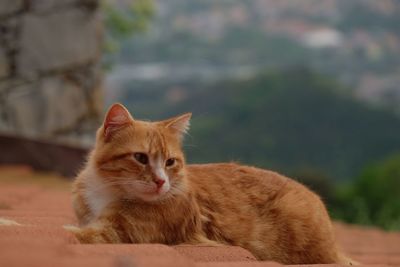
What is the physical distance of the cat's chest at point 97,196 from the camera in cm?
281

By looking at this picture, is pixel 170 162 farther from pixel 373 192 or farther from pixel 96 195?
pixel 373 192

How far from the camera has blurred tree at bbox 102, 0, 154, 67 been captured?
629 inches

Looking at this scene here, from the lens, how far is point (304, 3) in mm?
27203

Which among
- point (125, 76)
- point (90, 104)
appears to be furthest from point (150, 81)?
point (90, 104)

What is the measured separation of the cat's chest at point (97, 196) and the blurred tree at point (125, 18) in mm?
13149

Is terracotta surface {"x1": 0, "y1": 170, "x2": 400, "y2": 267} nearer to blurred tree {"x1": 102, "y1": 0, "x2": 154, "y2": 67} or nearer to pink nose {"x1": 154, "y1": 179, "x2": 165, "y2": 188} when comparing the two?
pink nose {"x1": 154, "y1": 179, "x2": 165, "y2": 188}

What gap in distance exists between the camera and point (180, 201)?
2.81 meters

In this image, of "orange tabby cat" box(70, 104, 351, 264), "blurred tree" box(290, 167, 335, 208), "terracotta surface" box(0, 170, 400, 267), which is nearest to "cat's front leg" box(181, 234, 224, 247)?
"orange tabby cat" box(70, 104, 351, 264)

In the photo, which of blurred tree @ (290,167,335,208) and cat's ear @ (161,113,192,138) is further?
blurred tree @ (290,167,335,208)

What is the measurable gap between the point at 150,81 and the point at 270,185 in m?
21.4

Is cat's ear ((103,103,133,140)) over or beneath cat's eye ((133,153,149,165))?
over

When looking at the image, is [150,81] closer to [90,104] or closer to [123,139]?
[90,104]

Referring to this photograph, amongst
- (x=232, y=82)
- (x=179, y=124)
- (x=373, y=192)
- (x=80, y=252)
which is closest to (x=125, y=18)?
(x=373, y=192)

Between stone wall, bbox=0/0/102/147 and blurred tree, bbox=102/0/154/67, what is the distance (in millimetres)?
7065
